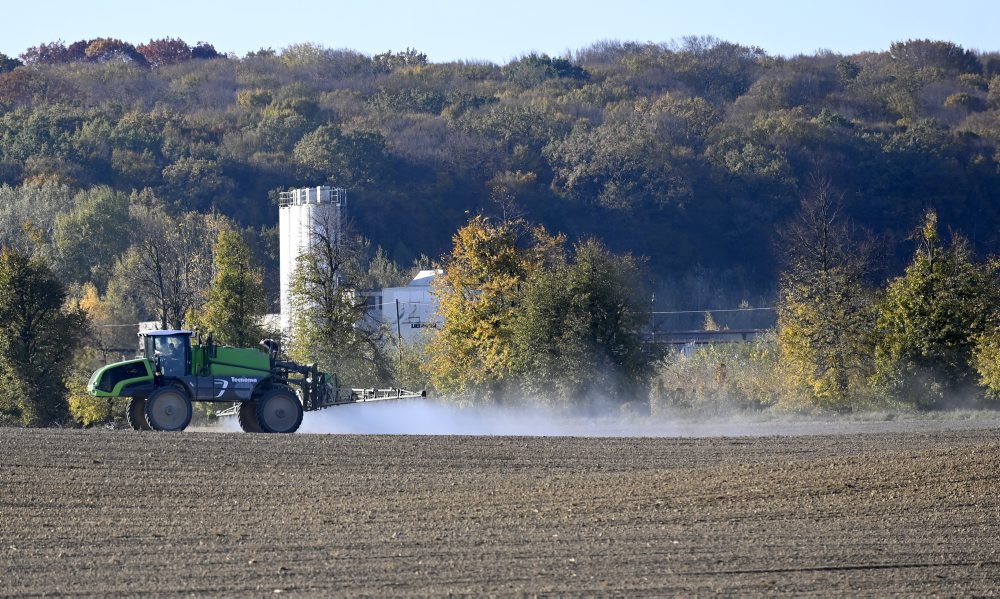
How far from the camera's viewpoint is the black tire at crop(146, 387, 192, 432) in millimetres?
33000

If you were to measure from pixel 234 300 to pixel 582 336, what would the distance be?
15.5 metres

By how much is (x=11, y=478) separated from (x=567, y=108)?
438 feet

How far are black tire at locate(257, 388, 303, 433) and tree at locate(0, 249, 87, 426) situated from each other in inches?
863

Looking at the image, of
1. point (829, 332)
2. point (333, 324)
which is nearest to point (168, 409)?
point (333, 324)

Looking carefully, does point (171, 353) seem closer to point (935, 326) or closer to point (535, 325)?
point (535, 325)

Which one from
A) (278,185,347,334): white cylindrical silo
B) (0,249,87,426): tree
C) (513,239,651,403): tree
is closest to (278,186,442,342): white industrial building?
(278,185,347,334): white cylindrical silo

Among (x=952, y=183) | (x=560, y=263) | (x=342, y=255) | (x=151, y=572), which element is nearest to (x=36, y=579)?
(x=151, y=572)

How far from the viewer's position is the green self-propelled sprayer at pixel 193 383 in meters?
33.1

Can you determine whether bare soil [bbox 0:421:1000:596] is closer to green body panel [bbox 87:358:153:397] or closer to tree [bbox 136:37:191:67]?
green body panel [bbox 87:358:153:397]

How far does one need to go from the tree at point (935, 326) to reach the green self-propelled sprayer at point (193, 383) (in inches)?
918

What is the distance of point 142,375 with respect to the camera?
3331cm

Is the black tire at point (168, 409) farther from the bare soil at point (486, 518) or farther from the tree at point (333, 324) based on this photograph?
the tree at point (333, 324)

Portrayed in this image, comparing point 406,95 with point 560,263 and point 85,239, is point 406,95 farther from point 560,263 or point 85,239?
point 560,263

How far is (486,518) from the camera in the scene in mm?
19297
